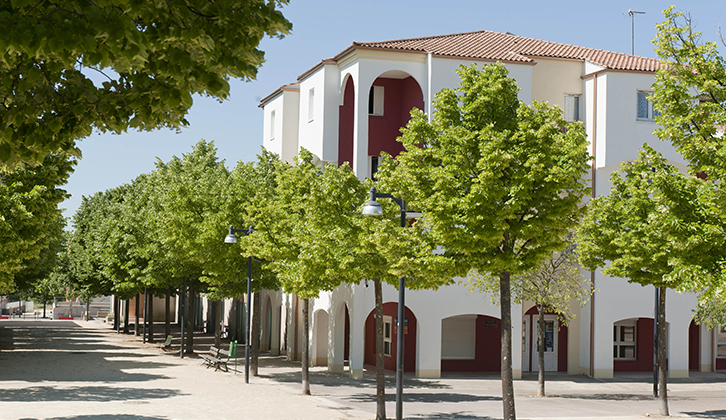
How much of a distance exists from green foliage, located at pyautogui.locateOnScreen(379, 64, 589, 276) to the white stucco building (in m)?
13.8

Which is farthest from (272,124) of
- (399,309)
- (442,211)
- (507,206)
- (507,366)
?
(507,366)

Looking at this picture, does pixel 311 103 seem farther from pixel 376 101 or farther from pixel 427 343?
pixel 427 343

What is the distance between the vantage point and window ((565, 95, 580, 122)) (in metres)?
35.0

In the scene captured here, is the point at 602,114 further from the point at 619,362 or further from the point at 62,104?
the point at 62,104

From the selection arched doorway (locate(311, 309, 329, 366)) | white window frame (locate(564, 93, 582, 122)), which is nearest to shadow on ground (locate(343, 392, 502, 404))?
arched doorway (locate(311, 309, 329, 366))

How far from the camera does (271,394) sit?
2433cm

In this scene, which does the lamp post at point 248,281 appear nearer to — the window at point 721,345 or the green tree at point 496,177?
the green tree at point 496,177

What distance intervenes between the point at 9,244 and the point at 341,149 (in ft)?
53.3

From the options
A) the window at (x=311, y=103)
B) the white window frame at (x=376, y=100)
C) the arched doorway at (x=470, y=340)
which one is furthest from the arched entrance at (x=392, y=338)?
the window at (x=311, y=103)

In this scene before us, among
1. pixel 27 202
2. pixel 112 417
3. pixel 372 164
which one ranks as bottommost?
pixel 112 417

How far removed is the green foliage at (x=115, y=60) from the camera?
18.2ft

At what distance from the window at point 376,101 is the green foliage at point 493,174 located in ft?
51.6

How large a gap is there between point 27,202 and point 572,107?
23738mm

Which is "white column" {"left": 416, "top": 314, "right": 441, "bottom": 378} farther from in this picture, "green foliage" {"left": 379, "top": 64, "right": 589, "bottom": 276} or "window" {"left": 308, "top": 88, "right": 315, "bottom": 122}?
"green foliage" {"left": 379, "top": 64, "right": 589, "bottom": 276}
